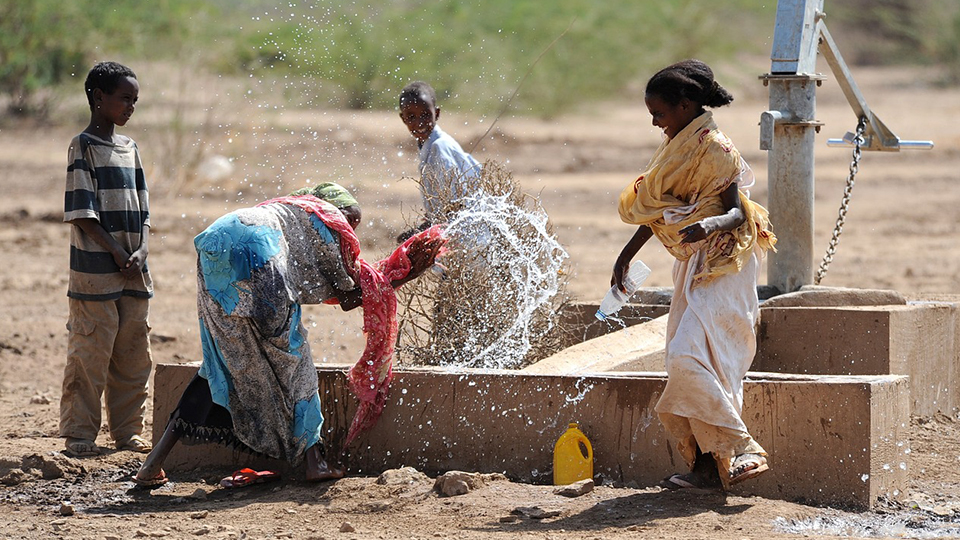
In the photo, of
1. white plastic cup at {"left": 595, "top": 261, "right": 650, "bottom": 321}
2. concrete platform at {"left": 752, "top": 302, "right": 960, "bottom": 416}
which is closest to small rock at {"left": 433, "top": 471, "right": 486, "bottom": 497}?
white plastic cup at {"left": 595, "top": 261, "right": 650, "bottom": 321}

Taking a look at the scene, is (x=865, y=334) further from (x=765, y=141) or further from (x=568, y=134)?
(x=568, y=134)

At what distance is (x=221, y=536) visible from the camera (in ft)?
13.8

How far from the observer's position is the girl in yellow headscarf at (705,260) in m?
4.28

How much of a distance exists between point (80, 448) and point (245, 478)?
40.7 inches

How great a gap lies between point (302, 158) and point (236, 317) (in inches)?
554

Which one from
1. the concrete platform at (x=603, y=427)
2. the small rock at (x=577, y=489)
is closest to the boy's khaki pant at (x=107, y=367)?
the concrete platform at (x=603, y=427)

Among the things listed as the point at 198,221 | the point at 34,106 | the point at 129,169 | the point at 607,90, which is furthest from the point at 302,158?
the point at 129,169

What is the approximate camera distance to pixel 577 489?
15.0ft

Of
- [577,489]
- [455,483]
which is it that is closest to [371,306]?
[455,483]

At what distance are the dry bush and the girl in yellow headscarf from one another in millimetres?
1374

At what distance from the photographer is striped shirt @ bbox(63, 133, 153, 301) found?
5336mm

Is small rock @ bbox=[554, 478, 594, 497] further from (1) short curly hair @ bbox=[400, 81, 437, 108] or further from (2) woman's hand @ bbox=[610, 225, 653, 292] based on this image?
(1) short curly hair @ bbox=[400, 81, 437, 108]

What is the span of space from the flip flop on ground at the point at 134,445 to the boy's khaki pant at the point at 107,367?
0.08 feet

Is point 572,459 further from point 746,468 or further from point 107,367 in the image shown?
point 107,367
